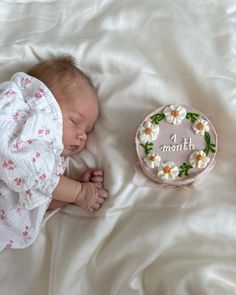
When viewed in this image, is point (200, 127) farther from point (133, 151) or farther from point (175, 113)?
point (133, 151)

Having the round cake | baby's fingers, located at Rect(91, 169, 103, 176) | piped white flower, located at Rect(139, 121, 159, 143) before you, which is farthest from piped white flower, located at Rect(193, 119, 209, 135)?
baby's fingers, located at Rect(91, 169, 103, 176)

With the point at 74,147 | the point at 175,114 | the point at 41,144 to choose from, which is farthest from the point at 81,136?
the point at 175,114

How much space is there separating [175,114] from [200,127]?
0.24 feet

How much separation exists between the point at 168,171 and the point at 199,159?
83mm

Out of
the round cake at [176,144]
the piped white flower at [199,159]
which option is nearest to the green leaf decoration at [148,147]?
the round cake at [176,144]

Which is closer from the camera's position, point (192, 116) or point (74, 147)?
point (192, 116)

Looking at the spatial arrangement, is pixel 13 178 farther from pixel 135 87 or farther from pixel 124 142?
pixel 135 87

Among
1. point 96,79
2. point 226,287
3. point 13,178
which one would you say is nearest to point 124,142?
point 96,79

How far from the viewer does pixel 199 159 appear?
47.1 inches

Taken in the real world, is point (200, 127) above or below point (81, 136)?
above

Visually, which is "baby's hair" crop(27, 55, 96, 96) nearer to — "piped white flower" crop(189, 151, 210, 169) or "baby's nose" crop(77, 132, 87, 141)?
"baby's nose" crop(77, 132, 87, 141)

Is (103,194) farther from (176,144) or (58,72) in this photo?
(58,72)

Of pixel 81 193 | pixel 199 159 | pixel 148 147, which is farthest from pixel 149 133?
pixel 81 193

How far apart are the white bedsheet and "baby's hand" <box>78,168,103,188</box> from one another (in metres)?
0.02
